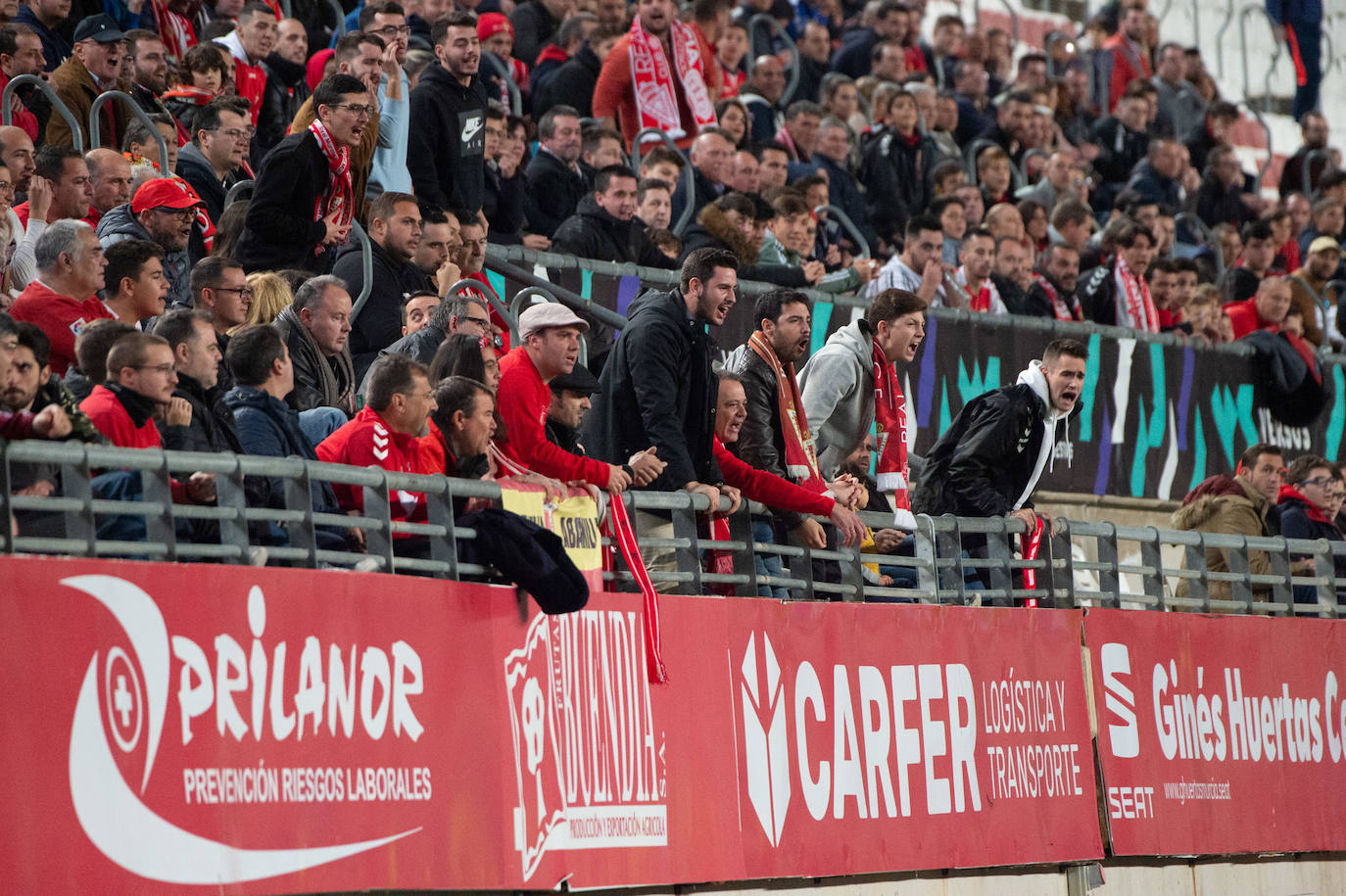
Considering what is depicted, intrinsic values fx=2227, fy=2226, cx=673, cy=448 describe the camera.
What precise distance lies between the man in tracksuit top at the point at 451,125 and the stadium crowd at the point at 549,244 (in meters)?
0.02

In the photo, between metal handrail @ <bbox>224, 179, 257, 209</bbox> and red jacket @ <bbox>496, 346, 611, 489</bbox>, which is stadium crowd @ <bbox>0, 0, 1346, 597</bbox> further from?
metal handrail @ <bbox>224, 179, 257, 209</bbox>

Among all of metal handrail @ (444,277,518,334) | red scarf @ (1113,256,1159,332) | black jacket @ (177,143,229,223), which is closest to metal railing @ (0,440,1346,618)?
metal handrail @ (444,277,518,334)

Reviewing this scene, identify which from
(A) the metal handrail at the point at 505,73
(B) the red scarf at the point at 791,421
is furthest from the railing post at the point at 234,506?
(A) the metal handrail at the point at 505,73

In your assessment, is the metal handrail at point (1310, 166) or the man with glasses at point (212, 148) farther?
the metal handrail at point (1310, 166)

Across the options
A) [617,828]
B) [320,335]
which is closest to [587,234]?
[320,335]

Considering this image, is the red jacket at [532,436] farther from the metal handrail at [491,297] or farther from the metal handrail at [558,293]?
the metal handrail at [558,293]

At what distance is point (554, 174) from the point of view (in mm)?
13047

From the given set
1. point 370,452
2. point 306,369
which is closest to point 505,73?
point 306,369

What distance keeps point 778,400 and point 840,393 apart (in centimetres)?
68

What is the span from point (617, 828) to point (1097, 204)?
516 inches

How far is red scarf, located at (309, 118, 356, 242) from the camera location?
31.0 ft

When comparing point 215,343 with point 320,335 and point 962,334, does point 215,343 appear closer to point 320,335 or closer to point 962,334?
point 320,335

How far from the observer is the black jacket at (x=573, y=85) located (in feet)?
49.5

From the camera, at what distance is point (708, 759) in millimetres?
8344
